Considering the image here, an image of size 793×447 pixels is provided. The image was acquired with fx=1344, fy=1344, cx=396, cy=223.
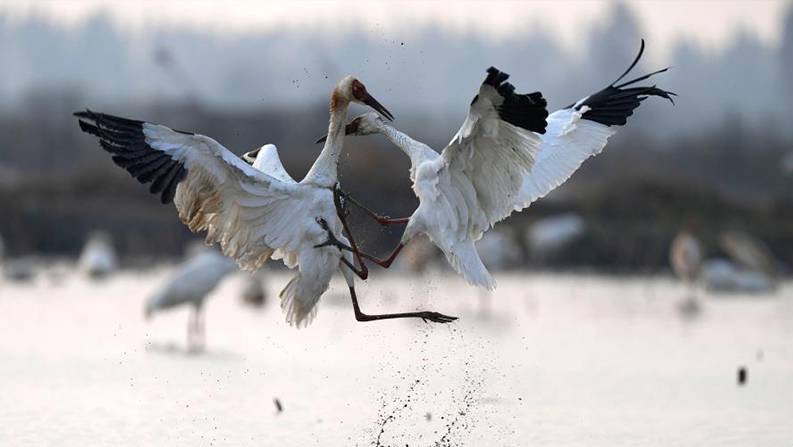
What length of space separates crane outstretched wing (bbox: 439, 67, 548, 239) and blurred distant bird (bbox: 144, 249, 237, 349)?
5539 millimetres

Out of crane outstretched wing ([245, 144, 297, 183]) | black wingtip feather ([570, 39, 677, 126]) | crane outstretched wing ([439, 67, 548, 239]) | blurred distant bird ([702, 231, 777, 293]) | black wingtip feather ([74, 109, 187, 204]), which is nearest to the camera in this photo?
crane outstretched wing ([439, 67, 548, 239])

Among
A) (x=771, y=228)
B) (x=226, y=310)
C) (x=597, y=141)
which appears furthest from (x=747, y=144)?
(x=597, y=141)

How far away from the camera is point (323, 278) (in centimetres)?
762

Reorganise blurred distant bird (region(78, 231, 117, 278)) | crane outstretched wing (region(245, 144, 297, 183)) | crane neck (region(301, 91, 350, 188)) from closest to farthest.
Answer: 1. crane neck (region(301, 91, 350, 188))
2. crane outstretched wing (region(245, 144, 297, 183))
3. blurred distant bird (region(78, 231, 117, 278))

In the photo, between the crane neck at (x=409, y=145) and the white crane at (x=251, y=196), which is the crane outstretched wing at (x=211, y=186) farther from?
the crane neck at (x=409, y=145)

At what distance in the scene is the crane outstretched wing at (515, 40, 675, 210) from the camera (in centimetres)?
842

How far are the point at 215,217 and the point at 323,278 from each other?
2.29ft

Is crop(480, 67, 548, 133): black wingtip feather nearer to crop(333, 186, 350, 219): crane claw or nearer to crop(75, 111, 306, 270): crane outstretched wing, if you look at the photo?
crop(333, 186, 350, 219): crane claw

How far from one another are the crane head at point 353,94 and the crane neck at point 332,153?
1 centimetres

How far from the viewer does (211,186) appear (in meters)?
7.24

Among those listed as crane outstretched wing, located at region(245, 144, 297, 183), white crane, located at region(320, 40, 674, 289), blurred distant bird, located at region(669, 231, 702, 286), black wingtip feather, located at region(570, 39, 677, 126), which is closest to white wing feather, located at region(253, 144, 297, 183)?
crane outstretched wing, located at region(245, 144, 297, 183)

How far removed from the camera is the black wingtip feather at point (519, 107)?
6598 millimetres

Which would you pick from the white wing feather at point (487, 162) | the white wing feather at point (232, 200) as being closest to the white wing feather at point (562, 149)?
the white wing feather at point (487, 162)

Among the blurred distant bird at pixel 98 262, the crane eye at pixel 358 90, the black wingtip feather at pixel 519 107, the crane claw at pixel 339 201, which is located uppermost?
the crane eye at pixel 358 90
